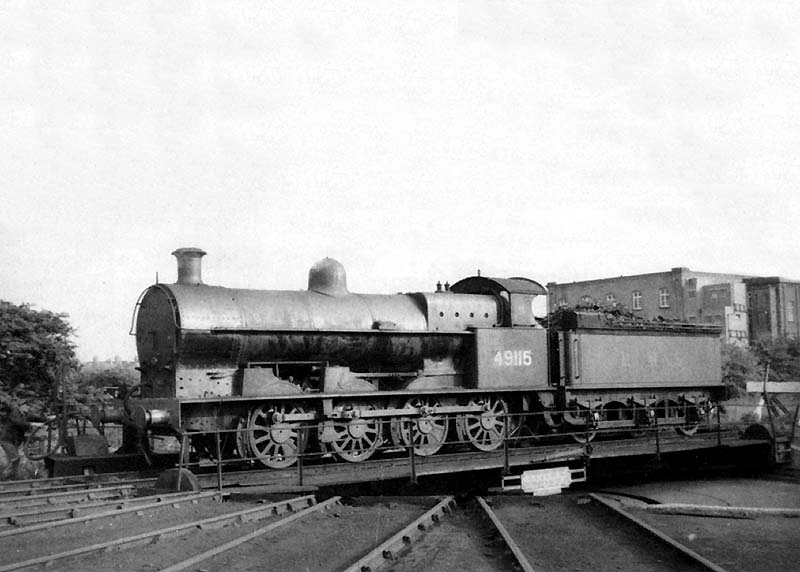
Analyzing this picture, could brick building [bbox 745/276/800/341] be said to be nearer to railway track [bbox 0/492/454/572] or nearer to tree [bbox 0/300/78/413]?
tree [bbox 0/300/78/413]

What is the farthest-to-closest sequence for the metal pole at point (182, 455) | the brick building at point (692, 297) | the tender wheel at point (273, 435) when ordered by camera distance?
the brick building at point (692, 297) < the tender wheel at point (273, 435) < the metal pole at point (182, 455)

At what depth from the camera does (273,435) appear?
37.8ft

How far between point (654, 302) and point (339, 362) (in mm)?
39204

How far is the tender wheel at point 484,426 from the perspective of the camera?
13.5 m

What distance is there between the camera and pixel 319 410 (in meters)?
12.0

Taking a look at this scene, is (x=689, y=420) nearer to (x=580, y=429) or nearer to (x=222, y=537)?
(x=580, y=429)

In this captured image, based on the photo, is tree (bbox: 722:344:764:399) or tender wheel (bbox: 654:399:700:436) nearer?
tender wheel (bbox: 654:399:700:436)

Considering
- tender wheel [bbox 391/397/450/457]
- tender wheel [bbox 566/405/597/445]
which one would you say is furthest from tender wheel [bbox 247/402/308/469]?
tender wheel [bbox 566/405/597/445]

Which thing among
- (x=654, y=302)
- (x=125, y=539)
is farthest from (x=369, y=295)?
(x=654, y=302)

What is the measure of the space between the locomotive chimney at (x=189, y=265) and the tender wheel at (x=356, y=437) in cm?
301

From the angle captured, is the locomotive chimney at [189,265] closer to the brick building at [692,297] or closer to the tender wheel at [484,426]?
the tender wheel at [484,426]

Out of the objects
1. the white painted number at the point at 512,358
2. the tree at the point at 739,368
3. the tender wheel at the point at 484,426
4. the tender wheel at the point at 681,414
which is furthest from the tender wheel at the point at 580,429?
the tree at the point at 739,368

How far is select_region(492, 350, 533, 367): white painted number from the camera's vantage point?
14203mm

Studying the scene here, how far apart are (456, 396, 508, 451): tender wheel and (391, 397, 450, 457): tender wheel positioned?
30 centimetres
